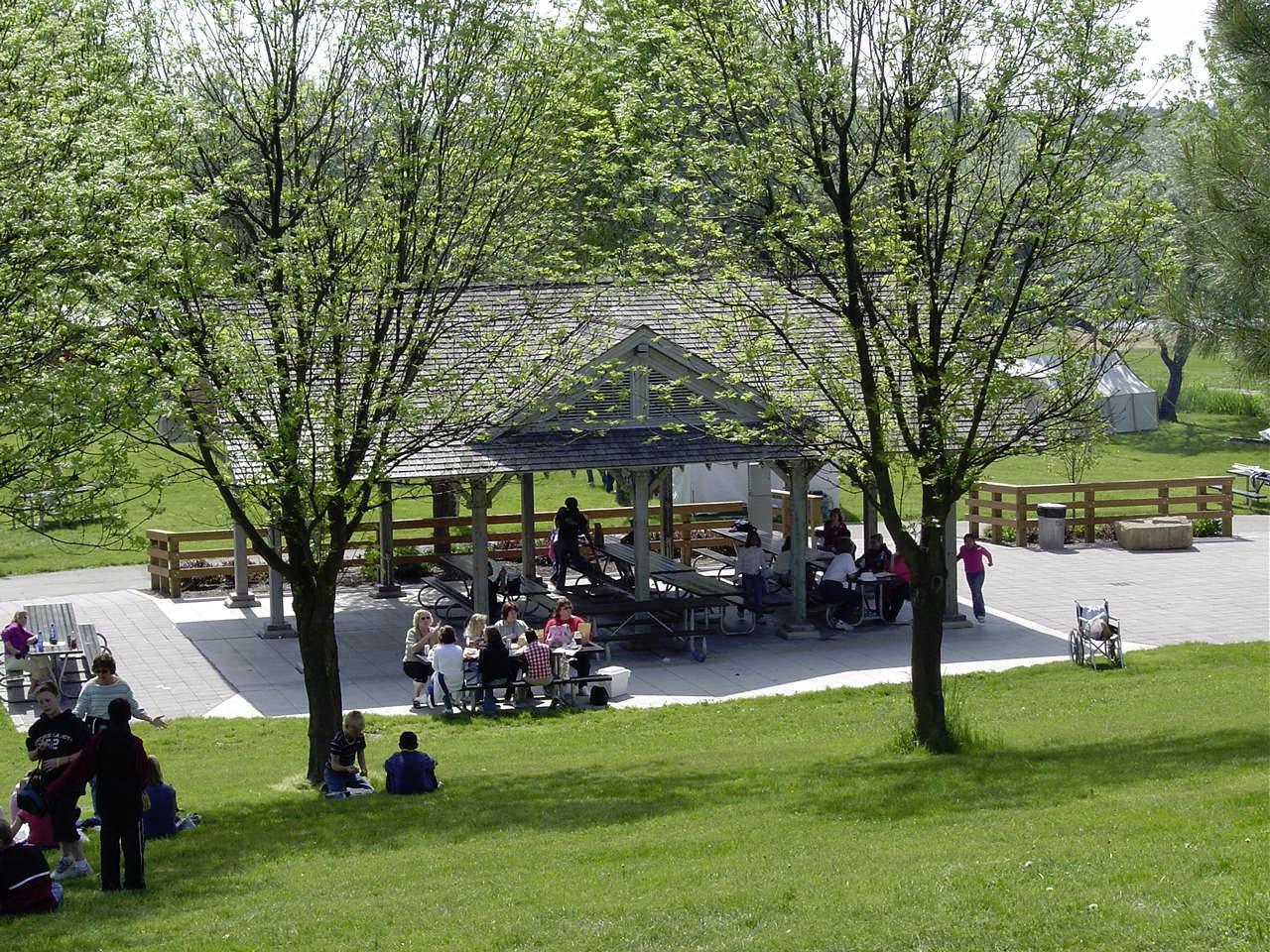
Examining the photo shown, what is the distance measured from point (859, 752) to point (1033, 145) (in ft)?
20.0

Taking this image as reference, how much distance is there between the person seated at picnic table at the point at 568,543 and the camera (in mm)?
26875

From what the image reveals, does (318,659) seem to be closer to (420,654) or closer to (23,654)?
(420,654)

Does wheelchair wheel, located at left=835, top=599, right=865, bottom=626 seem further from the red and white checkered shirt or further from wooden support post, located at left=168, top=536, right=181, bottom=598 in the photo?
wooden support post, located at left=168, top=536, right=181, bottom=598

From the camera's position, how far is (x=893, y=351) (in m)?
14.6

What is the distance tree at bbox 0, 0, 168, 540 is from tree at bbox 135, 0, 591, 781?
3.71ft

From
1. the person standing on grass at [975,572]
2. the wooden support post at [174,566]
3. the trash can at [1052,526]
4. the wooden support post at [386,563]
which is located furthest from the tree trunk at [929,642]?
the trash can at [1052,526]

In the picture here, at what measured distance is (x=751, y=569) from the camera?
80.2 feet

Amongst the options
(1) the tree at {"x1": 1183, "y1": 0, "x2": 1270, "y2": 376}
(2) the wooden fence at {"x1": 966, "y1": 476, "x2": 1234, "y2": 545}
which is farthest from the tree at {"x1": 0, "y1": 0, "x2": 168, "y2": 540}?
(2) the wooden fence at {"x1": 966, "y1": 476, "x2": 1234, "y2": 545}

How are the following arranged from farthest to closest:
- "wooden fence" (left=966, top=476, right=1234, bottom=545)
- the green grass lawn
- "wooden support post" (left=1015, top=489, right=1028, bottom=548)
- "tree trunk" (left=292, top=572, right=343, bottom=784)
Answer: "wooden fence" (left=966, top=476, right=1234, bottom=545), "wooden support post" (left=1015, top=489, right=1028, bottom=548), "tree trunk" (left=292, top=572, right=343, bottom=784), the green grass lawn

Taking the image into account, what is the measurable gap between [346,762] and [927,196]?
7353 mm

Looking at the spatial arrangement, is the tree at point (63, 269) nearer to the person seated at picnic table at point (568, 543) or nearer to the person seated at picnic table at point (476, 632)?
the person seated at picnic table at point (476, 632)

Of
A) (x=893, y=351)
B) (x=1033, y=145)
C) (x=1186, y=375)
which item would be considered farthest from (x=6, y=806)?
(x=1186, y=375)

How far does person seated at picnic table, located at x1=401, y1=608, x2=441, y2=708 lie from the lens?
19.6 meters

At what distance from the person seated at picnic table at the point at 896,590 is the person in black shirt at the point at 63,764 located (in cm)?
1440
